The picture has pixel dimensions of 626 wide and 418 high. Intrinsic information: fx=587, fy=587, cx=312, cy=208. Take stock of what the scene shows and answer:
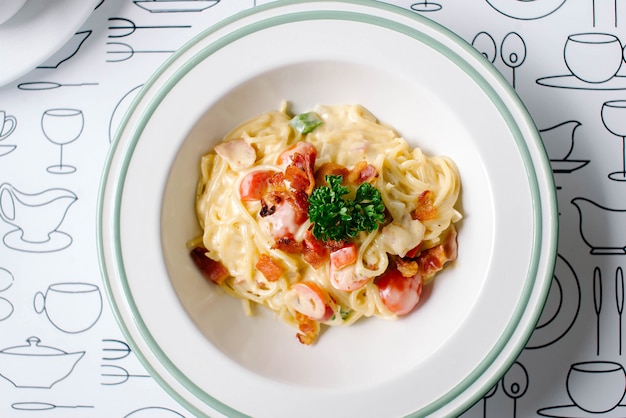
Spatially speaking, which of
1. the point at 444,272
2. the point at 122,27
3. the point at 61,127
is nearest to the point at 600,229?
the point at 444,272

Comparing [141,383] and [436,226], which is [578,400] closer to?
[436,226]

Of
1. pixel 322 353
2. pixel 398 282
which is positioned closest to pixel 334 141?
pixel 398 282

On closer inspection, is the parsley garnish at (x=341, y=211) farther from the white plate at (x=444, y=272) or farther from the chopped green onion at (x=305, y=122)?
the white plate at (x=444, y=272)

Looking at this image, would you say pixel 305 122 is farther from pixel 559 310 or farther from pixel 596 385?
pixel 596 385

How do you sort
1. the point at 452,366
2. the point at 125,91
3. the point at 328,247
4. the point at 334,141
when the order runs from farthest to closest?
the point at 125,91
the point at 334,141
the point at 328,247
the point at 452,366

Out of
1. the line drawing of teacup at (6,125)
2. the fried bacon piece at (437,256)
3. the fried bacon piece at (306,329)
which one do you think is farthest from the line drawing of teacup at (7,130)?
the fried bacon piece at (437,256)

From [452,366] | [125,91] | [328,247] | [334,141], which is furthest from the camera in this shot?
[125,91]

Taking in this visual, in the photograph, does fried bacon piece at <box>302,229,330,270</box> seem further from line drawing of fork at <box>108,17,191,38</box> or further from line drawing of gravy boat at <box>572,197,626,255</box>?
line drawing of fork at <box>108,17,191,38</box>
